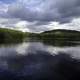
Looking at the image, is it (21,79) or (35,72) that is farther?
(35,72)

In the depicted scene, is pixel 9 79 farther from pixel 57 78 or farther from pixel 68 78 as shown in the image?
pixel 68 78

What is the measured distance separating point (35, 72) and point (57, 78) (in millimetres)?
4172

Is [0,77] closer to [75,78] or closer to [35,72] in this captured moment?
[35,72]

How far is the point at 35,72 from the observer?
22.3 metres

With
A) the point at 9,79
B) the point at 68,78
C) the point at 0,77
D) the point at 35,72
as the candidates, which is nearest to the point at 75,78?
the point at 68,78

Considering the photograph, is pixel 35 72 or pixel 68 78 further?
pixel 35 72

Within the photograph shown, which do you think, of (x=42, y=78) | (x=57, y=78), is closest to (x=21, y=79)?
(x=42, y=78)

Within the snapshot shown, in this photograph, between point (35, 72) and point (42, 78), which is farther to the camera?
point (35, 72)

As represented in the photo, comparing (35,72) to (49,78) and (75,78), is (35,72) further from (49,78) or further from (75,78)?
(75,78)

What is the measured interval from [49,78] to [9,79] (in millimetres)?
5600

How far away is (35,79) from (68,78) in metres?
4.77

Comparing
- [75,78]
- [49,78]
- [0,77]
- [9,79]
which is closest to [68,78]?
[75,78]

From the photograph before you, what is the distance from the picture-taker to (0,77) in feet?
64.4

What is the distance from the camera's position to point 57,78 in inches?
777
